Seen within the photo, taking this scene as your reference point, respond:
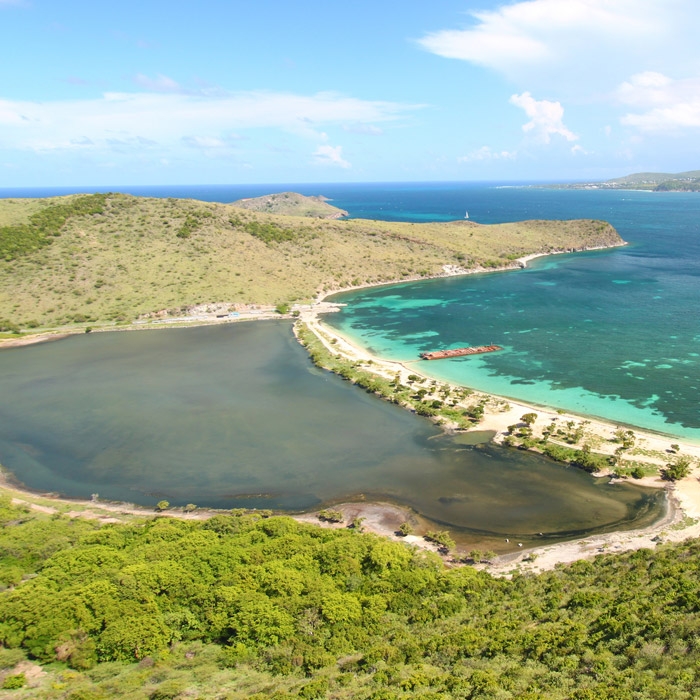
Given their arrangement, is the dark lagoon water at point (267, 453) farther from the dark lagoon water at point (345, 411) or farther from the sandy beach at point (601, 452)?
the sandy beach at point (601, 452)

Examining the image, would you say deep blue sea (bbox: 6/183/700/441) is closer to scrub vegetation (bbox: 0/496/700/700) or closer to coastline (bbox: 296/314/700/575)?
coastline (bbox: 296/314/700/575)

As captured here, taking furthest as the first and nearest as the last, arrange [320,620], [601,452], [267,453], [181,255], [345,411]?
[181,255] → [345,411] → [267,453] → [601,452] → [320,620]

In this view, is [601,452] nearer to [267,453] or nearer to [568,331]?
[267,453]

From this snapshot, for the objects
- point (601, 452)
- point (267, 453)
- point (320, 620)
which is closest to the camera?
point (320, 620)

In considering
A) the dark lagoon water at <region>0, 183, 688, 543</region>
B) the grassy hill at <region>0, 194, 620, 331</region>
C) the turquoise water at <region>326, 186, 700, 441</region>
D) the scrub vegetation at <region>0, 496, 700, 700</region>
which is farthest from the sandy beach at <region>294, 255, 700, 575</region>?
the grassy hill at <region>0, 194, 620, 331</region>

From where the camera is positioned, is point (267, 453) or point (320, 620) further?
point (267, 453)

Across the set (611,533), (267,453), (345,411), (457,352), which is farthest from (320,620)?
(457,352)

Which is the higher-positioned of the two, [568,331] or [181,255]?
[181,255]
